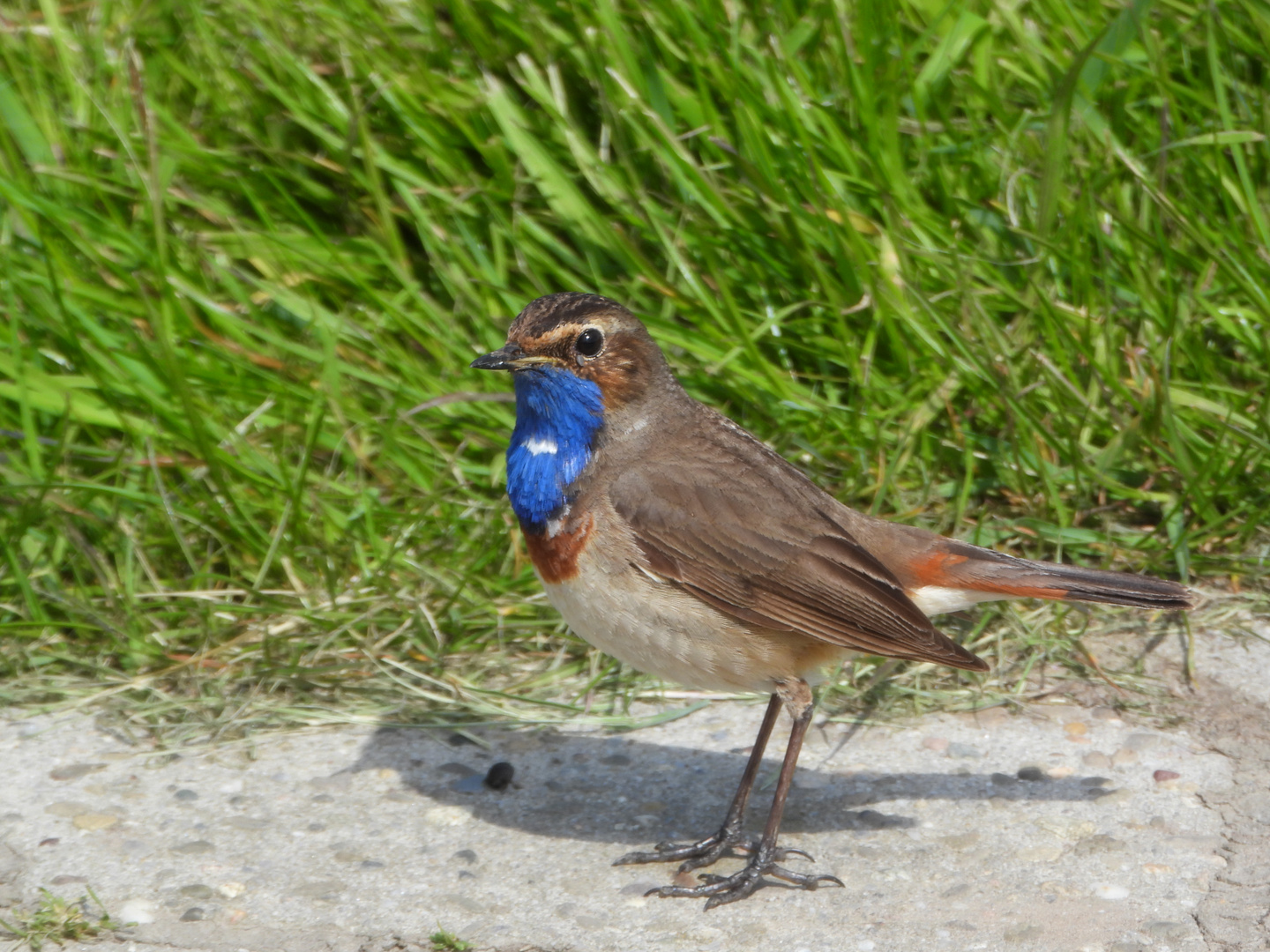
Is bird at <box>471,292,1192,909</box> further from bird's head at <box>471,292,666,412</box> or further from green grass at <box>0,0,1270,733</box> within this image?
green grass at <box>0,0,1270,733</box>

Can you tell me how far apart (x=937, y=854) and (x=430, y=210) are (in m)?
3.38

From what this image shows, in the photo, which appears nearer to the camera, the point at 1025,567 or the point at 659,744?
the point at 1025,567

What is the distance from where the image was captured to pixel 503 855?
4105 millimetres

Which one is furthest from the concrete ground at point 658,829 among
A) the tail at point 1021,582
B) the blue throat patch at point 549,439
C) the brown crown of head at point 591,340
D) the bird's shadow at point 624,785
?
the brown crown of head at point 591,340

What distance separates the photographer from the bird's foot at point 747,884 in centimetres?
394

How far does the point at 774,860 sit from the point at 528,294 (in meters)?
2.70

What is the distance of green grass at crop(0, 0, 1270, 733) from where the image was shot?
5.00 meters

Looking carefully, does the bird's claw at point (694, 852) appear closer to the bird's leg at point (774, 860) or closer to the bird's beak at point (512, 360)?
the bird's leg at point (774, 860)

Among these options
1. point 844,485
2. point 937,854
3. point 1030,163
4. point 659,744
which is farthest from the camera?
point 1030,163

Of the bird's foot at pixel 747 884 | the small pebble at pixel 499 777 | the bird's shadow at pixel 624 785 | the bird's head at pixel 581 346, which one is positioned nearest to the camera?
the bird's foot at pixel 747 884

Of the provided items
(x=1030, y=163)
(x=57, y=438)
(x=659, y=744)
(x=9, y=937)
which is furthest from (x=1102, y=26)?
(x=9, y=937)

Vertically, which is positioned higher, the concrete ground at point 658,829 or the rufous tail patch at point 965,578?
the rufous tail patch at point 965,578

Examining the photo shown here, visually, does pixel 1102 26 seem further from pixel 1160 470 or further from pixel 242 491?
pixel 242 491

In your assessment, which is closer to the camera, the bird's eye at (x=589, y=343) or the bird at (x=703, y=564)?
the bird at (x=703, y=564)
